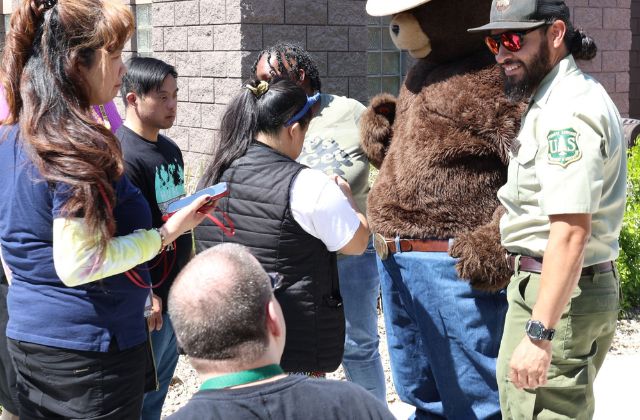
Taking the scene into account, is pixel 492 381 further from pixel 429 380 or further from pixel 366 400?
pixel 366 400

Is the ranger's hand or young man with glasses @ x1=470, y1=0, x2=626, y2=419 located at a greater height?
young man with glasses @ x1=470, y1=0, x2=626, y2=419

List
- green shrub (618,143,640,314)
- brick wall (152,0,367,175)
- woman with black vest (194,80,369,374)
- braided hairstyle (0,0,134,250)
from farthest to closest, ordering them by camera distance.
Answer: brick wall (152,0,367,175)
green shrub (618,143,640,314)
woman with black vest (194,80,369,374)
braided hairstyle (0,0,134,250)

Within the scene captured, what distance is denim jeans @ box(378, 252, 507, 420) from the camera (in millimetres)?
3287

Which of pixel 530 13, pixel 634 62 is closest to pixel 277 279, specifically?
pixel 530 13

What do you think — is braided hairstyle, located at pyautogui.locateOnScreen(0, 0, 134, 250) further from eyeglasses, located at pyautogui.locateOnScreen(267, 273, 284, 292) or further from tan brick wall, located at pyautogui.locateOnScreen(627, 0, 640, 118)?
tan brick wall, located at pyautogui.locateOnScreen(627, 0, 640, 118)

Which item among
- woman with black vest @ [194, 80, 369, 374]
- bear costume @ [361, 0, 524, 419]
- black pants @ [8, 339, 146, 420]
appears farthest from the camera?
bear costume @ [361, 0, 524, 419]

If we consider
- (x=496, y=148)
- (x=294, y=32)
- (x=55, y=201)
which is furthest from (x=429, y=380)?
(x=294, y=32)

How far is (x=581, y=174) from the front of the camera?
2.48m

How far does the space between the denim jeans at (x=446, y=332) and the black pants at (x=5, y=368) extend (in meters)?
1.49

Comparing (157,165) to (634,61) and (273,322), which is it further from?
(634,61)

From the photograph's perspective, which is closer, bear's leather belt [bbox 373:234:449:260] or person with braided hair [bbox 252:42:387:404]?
bear's leather belt [bbox 373:234:449:260]

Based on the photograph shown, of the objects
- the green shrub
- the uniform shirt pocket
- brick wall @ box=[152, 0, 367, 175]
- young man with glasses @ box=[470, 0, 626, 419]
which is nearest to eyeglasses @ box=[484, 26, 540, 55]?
young man with glasses @ box=[470, 0, 626, 419]

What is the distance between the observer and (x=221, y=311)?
5.73ft

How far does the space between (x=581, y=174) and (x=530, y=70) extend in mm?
446
